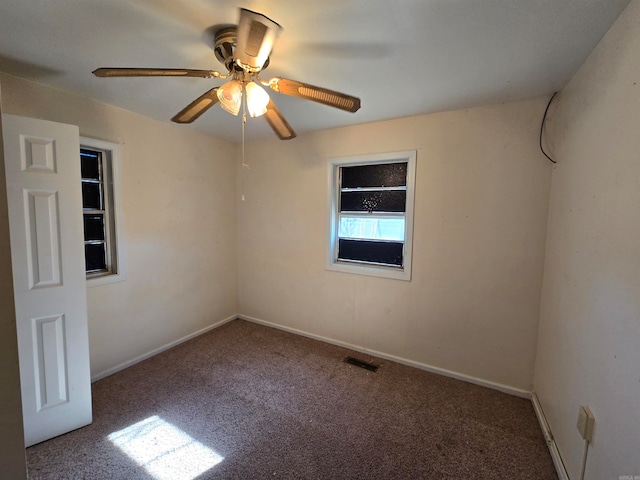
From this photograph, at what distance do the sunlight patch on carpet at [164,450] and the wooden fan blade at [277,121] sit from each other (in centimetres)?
202

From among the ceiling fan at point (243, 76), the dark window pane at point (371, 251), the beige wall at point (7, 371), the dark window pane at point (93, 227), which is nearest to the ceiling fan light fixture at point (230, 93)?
the ceiling fan at point (243, 76)

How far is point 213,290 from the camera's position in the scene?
10.6 feet

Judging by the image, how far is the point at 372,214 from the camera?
8.90 feet

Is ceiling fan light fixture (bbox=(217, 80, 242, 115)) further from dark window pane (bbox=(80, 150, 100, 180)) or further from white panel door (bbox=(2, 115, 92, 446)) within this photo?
dark window pane (bbox=(80, 150, 100, 180))

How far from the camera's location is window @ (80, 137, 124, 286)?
7.25 ft

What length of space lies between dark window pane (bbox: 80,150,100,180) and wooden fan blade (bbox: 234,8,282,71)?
183 cm

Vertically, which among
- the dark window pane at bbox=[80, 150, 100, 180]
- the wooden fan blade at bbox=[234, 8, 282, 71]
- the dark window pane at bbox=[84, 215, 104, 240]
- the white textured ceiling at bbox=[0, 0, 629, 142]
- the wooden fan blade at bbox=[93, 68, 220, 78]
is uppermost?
the white textured ceiling at bbox=[0, 0, 629, 142]

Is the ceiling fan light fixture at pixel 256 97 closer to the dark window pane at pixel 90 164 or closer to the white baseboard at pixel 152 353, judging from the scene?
the dark window pane at pixel 90 164

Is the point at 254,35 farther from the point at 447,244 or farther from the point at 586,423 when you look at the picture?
the point at 586,423

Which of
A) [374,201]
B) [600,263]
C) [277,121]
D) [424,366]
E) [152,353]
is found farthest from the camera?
[374,201]

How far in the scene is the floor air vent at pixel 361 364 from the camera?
247cm

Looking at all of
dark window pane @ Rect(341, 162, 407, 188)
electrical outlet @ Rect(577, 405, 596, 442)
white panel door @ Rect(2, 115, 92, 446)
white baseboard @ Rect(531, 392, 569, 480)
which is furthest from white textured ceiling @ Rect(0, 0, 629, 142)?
white baseboard @ Rect(531, 392, 569, 480)

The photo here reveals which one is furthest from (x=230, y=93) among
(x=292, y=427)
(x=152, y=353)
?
(x=152, y=353)

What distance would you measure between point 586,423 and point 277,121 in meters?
2.22
